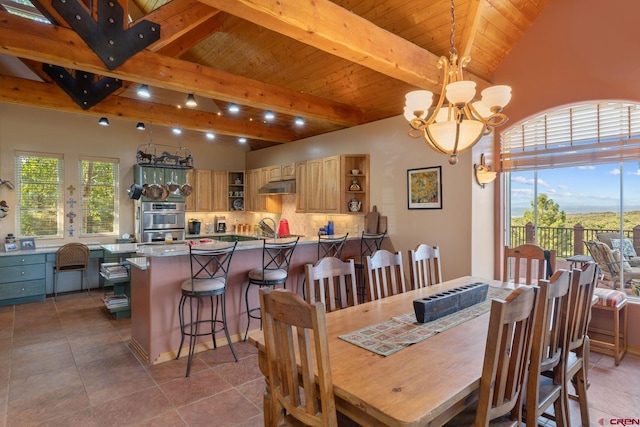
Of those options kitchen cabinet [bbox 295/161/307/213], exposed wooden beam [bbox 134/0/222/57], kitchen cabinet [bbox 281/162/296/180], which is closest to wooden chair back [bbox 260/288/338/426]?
exposed wooden beam [bbox 134/0/222/57]

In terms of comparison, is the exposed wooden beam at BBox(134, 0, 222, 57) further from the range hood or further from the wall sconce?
the wall sconce

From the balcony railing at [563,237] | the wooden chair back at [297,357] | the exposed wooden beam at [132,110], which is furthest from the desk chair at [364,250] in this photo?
the wooden chair back at [297,357]

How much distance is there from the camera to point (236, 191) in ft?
26.5

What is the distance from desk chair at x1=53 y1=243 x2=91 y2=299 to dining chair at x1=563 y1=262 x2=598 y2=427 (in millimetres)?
6478

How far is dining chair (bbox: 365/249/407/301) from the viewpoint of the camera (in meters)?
2.75

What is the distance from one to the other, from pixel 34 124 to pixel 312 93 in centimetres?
476

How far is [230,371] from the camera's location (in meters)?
3.19

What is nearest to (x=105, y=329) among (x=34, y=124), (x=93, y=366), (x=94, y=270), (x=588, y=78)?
(x=93, y=366)

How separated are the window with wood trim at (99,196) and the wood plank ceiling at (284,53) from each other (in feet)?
4.89

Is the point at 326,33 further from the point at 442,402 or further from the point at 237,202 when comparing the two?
the point at 237,202

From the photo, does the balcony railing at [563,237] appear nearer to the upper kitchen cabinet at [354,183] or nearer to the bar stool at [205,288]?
the upper kitchen cabinet at [354,183]

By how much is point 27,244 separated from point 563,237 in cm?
866

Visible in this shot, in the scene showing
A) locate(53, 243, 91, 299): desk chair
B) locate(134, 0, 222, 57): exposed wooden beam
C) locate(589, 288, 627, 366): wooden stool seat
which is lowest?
locate(589, 288, 627, 366): wooden stool seat

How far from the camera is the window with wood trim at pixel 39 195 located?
5.90 meters
